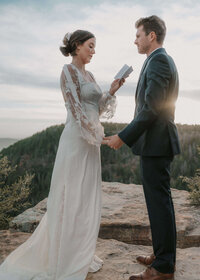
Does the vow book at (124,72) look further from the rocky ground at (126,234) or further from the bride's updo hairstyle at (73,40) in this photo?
the rocky ground at (126,234)

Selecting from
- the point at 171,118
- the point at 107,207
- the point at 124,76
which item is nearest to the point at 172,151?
the point at 171,118

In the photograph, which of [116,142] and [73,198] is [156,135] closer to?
[116,142]

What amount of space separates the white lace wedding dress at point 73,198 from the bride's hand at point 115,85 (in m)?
0.20

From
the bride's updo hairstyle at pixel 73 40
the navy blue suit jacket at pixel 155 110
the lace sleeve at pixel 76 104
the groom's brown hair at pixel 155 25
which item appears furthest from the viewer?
the bride's updo hairstyle at pixel 73 40

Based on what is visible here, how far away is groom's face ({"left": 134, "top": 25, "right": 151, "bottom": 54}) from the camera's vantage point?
2.99 meters

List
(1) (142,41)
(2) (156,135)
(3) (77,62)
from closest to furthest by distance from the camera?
(2) (156,135)
(1) (142,41)
(3) (77,62)

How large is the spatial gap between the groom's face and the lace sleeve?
674 mm

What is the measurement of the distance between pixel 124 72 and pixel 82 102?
1.77 ft

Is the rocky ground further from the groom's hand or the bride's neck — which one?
the bride's neck

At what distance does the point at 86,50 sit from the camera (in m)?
3.32

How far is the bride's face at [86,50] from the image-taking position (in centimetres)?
332

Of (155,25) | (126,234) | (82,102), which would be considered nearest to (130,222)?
(126,234)

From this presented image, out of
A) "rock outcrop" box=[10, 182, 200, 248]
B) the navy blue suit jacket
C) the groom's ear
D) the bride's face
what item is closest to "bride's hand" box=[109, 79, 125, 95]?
the bride's face

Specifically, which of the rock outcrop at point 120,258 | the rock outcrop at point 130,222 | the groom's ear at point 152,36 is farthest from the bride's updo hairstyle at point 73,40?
the rock outcrop at point 130,222
